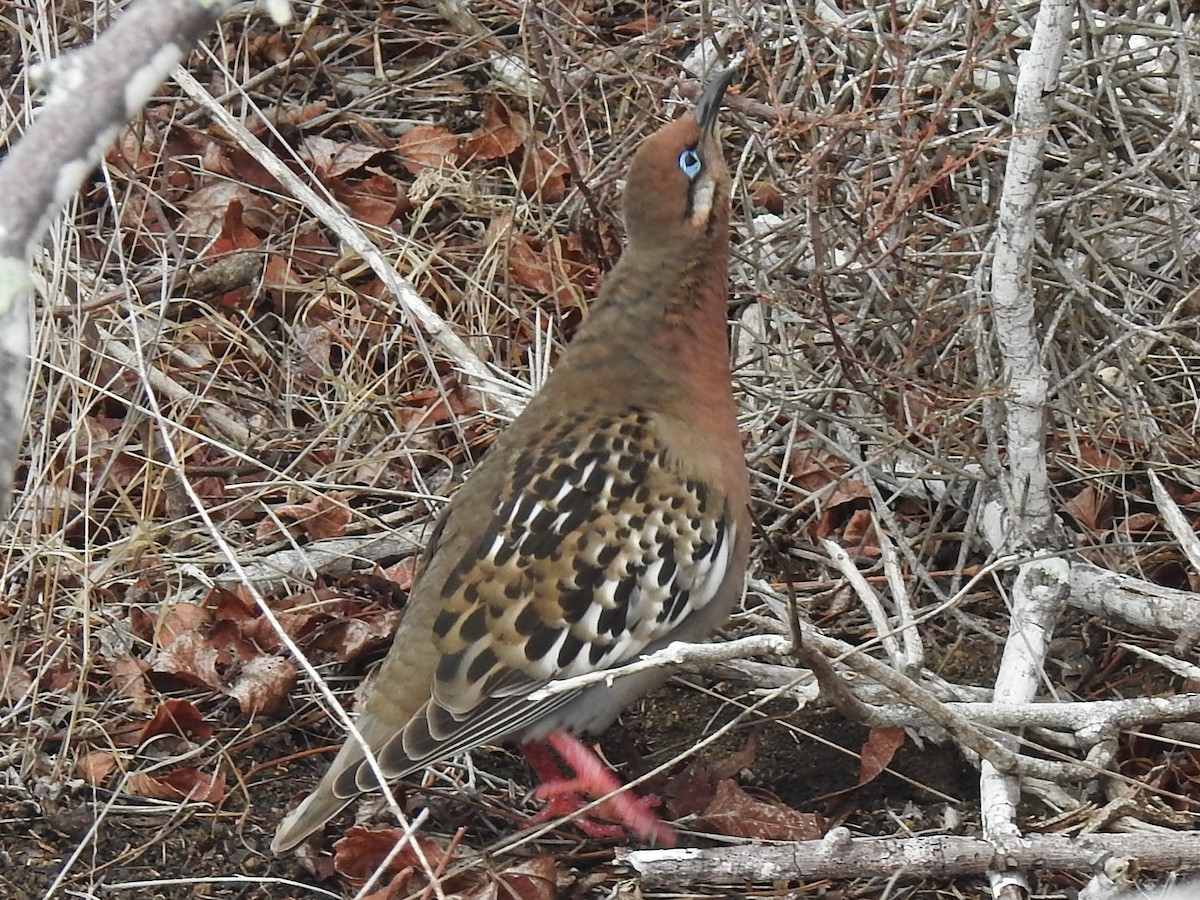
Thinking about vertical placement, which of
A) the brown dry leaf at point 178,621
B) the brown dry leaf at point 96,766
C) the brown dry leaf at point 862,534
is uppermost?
the brown dry leaf at point 178,621

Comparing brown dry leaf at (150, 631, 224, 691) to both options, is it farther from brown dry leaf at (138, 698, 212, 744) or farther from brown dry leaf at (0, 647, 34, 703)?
brown dry leaf at (0, 647, 34, 703)

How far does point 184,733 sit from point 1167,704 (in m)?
2.25

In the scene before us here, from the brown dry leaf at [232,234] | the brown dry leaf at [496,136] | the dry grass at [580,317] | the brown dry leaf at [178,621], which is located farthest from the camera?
the brown dry leaf at [496,136]

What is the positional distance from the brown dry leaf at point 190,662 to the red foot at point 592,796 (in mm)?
882

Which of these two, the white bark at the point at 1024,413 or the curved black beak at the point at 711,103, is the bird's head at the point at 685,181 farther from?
the white bark at the point at 1024,413

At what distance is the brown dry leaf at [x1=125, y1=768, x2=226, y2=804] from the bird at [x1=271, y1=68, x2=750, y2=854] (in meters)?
0.39

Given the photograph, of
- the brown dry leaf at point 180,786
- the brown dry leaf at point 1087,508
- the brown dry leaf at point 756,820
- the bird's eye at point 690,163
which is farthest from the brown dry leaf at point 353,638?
the brown dry leaf at point 1087,508

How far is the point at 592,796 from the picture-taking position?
354 centimetres

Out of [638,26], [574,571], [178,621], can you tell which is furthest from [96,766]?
[638,26]

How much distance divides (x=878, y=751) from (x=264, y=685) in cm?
148

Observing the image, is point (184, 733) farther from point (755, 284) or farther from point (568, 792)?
point (755, 284)

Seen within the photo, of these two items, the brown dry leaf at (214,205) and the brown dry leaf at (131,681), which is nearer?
the brown dry leaf at (131,681)

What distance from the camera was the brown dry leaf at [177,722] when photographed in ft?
12.5

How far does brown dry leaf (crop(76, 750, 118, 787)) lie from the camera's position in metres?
3.71
